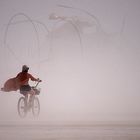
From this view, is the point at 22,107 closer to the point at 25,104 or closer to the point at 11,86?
the point at 25,104

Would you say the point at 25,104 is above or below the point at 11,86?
below

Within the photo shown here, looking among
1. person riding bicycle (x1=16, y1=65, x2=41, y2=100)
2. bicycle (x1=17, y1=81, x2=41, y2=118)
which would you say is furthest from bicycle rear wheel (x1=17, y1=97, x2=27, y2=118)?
person riding bicycle (x1=16, y1=65, x2=41, y2=100)

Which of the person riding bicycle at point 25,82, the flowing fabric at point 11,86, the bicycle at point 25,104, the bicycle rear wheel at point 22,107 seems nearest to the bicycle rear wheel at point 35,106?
the bicycle at point 25,104

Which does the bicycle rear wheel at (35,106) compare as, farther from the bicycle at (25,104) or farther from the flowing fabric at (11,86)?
the flowing fabric at (11,86)

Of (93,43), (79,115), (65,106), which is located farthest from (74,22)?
(79,115)

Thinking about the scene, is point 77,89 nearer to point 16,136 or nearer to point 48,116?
point 48,116

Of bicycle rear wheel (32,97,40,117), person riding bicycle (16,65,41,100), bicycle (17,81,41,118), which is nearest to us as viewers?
person riding bicycle (16,65,41,100)

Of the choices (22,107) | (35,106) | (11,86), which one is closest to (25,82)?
(11,86)

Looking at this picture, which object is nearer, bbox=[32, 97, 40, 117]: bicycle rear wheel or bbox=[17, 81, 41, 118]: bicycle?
bbox=[17, 81, 41, 118]: bicycle

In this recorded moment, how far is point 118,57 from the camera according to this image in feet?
51.4

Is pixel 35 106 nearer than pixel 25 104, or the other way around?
pixel 25 104

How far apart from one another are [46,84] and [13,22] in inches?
109

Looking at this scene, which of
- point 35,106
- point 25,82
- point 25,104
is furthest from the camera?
point 35,106

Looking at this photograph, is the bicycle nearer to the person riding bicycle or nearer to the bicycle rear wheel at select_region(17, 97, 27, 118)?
the bicycle rear wheel at select_region(17, 97, 27, 118)
